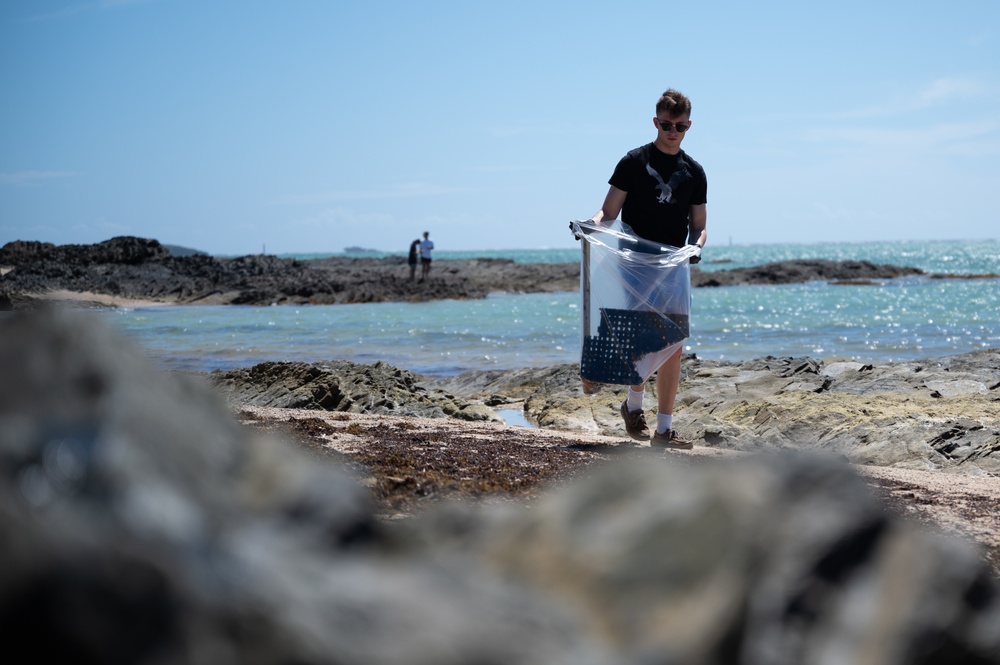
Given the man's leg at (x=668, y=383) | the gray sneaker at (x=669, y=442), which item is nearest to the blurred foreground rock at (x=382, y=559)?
the gray sneaker at (x=669, y=442)

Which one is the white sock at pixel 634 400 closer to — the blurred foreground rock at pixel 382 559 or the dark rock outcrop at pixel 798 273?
the blurred foreground rock at pixel 382 559

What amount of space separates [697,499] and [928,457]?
5.99 meters

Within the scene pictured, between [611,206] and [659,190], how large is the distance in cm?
35

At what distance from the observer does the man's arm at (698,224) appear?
265 inches

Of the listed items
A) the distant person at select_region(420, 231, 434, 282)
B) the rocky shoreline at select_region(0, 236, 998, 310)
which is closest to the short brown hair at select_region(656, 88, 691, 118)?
the rocky shoreline at select_region(0, 236, 998, 310)

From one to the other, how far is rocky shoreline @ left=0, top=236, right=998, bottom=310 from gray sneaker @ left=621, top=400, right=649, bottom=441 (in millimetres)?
22613

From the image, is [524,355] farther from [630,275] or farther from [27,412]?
[27,412]

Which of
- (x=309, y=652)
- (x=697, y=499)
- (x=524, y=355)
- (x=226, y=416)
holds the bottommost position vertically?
(x=524, y=355)

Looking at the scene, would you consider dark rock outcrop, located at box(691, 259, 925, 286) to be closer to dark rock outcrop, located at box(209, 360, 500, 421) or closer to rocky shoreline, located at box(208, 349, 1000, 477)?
rocky shoreline, located at box(208, 349, 1000, 477)

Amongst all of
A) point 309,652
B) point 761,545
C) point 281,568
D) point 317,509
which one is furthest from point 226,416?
point 761,545

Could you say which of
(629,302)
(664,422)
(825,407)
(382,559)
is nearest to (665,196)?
(629,302)

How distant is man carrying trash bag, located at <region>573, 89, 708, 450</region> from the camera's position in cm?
656

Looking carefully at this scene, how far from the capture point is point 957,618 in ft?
5.43

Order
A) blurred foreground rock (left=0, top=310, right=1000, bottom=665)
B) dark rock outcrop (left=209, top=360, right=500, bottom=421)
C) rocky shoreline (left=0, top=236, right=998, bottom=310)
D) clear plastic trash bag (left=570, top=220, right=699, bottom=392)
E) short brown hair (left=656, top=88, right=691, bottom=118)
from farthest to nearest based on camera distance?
rocky shoreline (left=0, top=236, right=998, bottom=310) < dark rock outcrop (left=209, top=360, right=500, bottom=421) < clear plastic trash bag (left=570, top=220, right=699, bottom=392) < short brown hair (left=656, top=88, right=691, bottom=118) < blurred foreground rock (left=0, top=310, right=1000, bottom=665)
